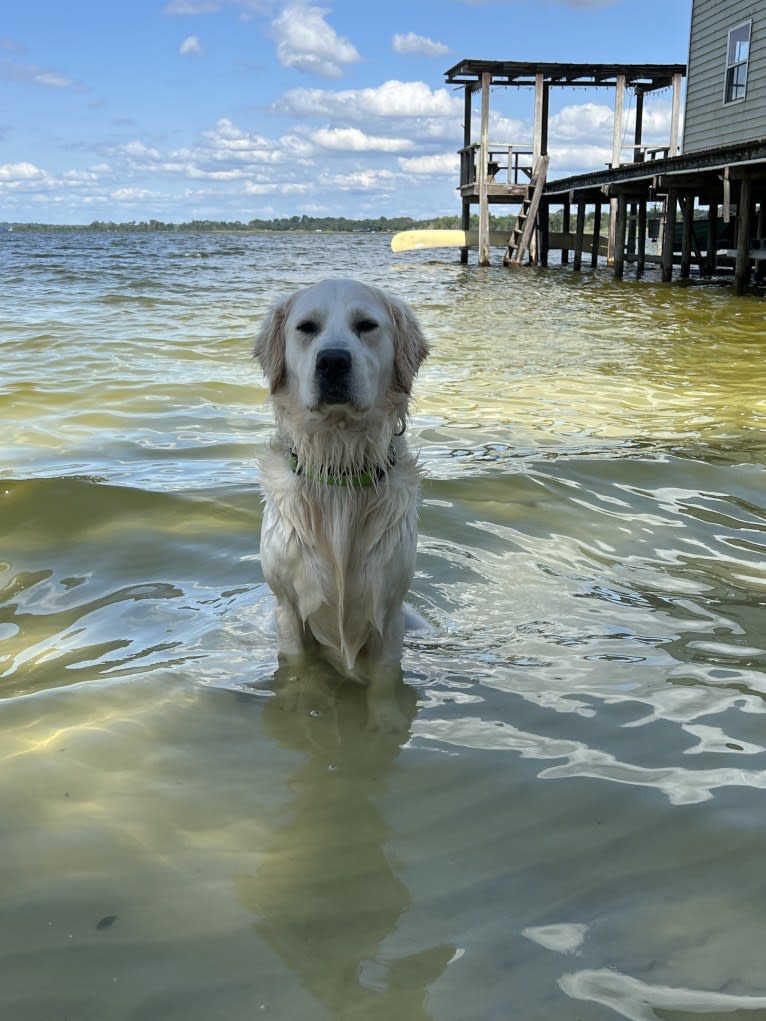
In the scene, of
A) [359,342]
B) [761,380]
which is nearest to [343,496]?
[359,342]

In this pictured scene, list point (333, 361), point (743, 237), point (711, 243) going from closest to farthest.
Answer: point (333, 361) < point (743, 237) < point (711, 243)

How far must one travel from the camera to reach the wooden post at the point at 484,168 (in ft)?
92.2

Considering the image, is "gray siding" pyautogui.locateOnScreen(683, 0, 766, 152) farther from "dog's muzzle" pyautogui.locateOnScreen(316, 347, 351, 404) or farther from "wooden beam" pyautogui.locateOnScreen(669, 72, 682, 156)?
"dog's muzzle" pyautogui.locateOnScreen(316, 347, 351, 404)

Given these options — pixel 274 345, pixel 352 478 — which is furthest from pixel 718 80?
pixel 352 478

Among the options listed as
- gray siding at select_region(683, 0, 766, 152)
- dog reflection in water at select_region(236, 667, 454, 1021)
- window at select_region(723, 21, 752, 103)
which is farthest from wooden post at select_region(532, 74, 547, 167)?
dog reflection in water at select_region(236, 667, 454, 1021)

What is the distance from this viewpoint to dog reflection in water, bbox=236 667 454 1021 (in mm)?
2002

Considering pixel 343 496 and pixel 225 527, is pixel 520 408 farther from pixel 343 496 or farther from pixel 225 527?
pixel 343 496

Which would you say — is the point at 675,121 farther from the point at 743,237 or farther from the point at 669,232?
the point at 743,237

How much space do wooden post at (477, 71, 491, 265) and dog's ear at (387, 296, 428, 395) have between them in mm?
27191

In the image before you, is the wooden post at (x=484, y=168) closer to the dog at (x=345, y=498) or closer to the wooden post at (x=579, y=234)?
the wooden post at (x=579, y=234)

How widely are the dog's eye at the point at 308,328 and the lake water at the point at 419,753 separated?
4.39 ft

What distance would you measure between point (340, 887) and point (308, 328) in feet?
6.65

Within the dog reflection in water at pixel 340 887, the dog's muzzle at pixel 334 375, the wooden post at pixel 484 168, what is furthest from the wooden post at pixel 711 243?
the dog reflection in water at pixel 340 887

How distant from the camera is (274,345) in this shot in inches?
144
